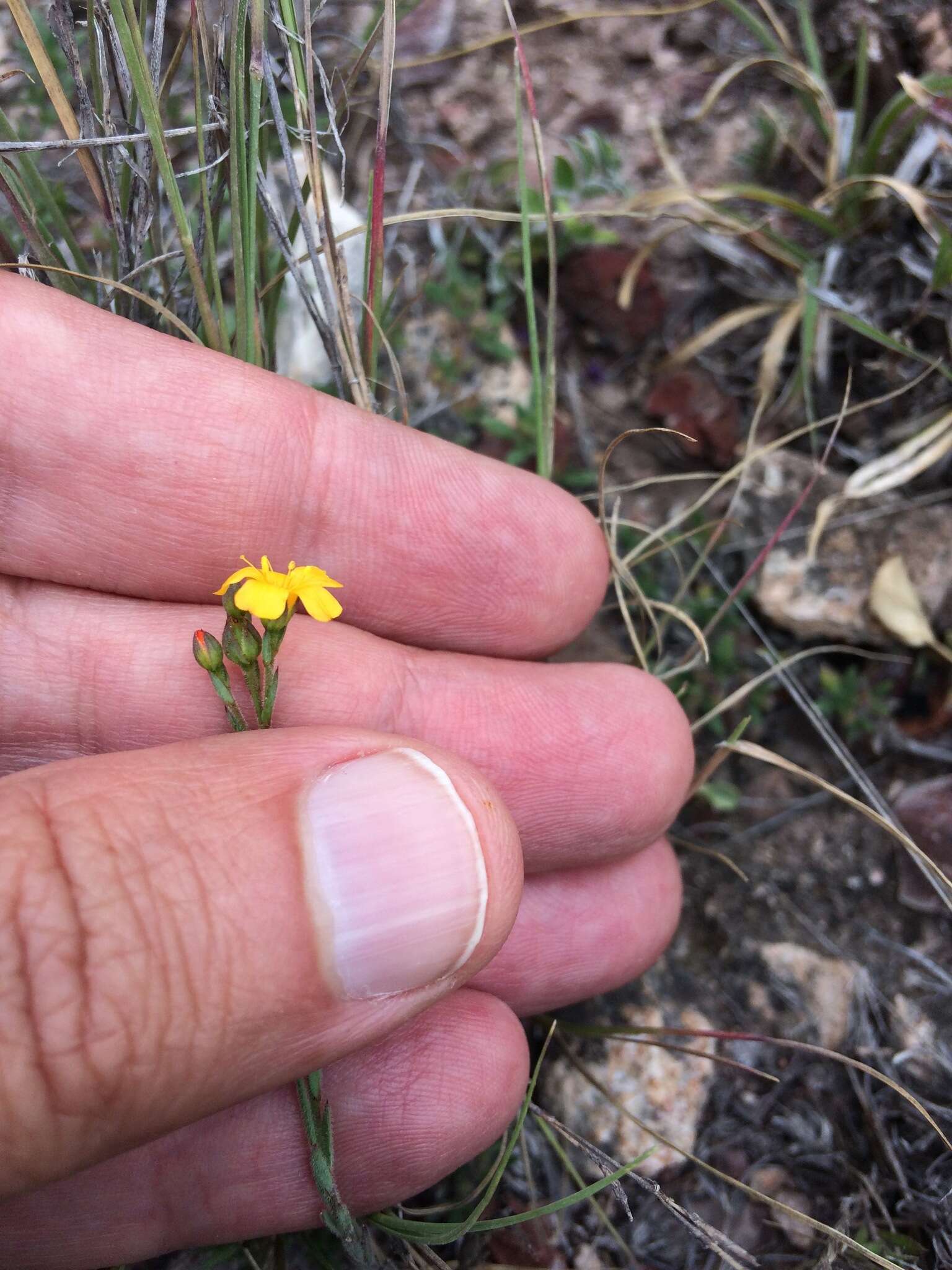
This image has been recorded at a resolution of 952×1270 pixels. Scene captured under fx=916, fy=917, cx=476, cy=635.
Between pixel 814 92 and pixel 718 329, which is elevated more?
pixel 814 92

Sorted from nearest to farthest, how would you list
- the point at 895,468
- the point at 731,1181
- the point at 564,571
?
1. the point at 731,1181
2. the point at 564,571
3. the point at 895,468

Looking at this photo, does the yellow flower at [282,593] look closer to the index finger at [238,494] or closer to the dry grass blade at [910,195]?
the index finger at [238,494]

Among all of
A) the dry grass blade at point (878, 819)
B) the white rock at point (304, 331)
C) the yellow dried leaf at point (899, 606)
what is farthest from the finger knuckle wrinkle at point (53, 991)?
the yellow dried leaf at point (899, 606)

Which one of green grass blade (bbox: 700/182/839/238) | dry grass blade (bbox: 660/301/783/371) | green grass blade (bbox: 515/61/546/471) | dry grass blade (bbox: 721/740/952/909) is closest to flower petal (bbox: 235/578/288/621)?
green grass blade (bbox: 515/61/546/471)

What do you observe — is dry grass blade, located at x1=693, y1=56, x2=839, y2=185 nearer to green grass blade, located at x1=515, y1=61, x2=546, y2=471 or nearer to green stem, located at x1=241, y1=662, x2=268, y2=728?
green grass blade, located at x1=515, y1=61, x2=546, y2=471

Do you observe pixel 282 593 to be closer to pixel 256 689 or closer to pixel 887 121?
pixel 256 689

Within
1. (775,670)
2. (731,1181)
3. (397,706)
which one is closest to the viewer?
(731,1181)

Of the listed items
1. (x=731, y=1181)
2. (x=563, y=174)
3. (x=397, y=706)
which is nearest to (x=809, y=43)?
(x=563, y=174)
